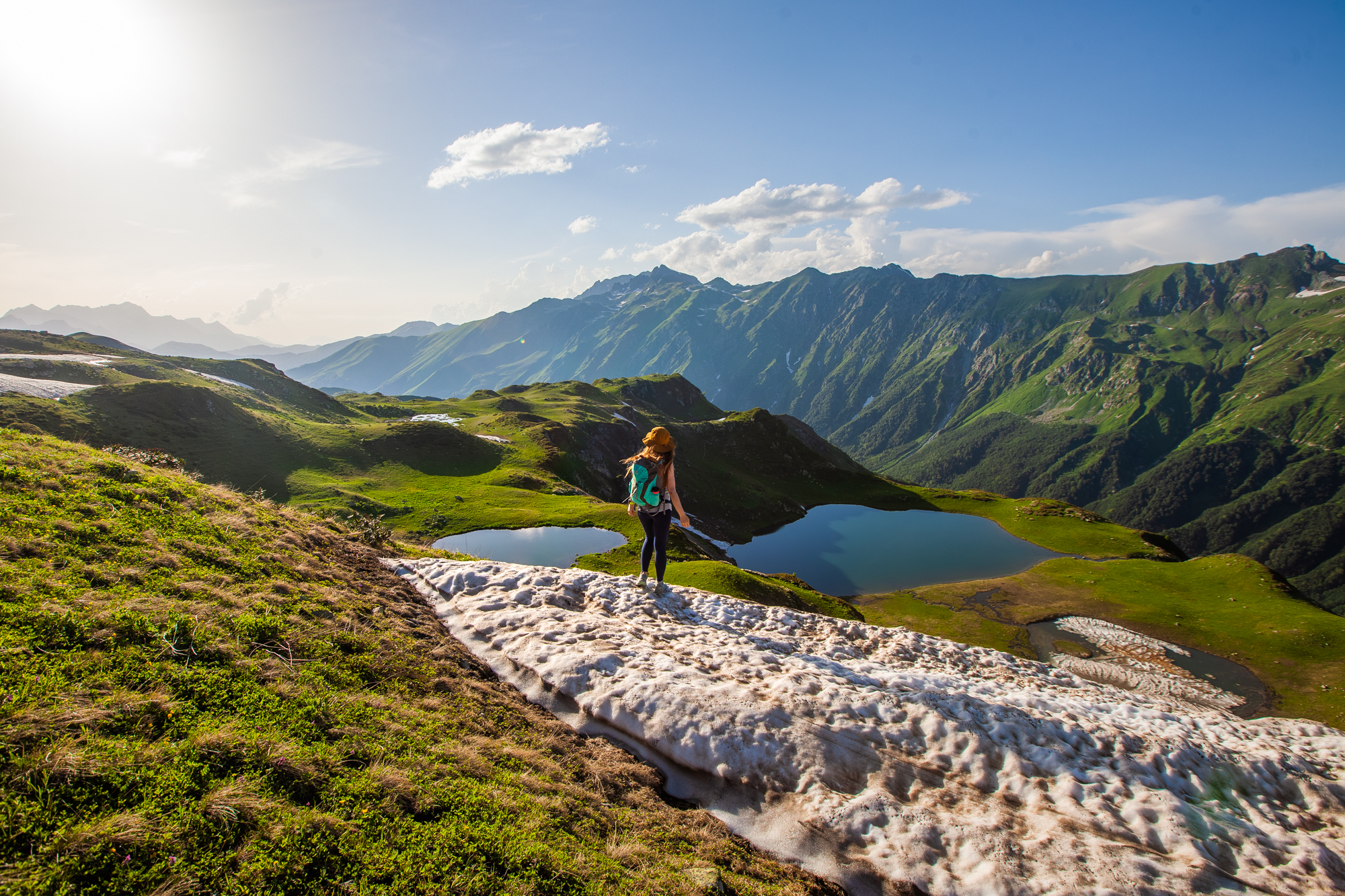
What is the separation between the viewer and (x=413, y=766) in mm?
7852

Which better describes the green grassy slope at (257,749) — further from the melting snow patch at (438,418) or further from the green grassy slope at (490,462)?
the melting snow patch at (438,418)

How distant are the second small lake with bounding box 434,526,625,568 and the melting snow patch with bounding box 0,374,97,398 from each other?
36.3m

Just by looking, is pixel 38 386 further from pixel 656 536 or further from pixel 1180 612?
pixel 1180 612

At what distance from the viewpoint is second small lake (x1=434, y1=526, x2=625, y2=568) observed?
112 ft

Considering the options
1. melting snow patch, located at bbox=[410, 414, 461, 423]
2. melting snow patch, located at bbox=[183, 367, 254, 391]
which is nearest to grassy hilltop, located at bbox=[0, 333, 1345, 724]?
melting snow patch, located at bbox=[183, 367, 254, 391]

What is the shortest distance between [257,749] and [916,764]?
1174 centimetres

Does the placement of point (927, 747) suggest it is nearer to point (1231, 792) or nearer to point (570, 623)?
point (1231, 792)

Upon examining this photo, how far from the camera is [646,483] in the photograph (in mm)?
16312

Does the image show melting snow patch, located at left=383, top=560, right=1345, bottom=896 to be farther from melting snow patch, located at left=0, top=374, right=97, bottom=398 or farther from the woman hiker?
melting snow patch, located at left=0, top=374, right=97, bottom=398

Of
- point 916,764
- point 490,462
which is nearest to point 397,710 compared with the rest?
point 916,764

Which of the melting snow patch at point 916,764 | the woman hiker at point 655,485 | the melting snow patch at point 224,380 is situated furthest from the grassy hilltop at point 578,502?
the melting snow patch at point 916,764

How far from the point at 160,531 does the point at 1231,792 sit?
25.7 meters

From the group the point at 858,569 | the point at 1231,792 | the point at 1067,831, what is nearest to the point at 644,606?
the point at 1067,831

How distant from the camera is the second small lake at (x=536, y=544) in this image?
34094mm
